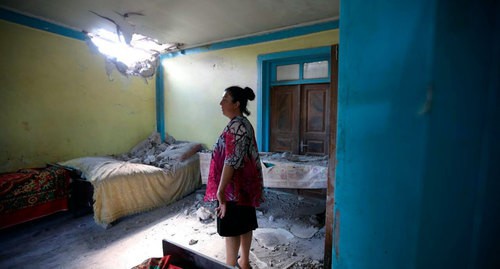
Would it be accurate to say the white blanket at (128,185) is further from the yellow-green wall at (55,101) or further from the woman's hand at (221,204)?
the woman's hand at (221,204)

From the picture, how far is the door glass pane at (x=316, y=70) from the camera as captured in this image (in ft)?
11.3

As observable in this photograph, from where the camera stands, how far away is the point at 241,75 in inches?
158

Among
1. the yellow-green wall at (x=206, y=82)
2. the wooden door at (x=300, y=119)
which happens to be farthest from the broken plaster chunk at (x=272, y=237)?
the yellow-green wall at (x=206, y=82)

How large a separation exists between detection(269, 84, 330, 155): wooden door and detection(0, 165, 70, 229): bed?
10.1 ft

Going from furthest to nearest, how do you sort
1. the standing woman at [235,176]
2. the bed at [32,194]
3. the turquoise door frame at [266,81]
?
the turquoise door frame at [266,81] < the bed at [32,194] < the standing woman at [235,176]

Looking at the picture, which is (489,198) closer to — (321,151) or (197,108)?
(321,151)

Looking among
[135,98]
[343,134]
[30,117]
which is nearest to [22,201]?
[30,117]

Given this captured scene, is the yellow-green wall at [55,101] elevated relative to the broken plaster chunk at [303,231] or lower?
elevated

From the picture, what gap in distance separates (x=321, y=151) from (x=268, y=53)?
5.87ft

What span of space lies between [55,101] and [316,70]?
13.2ft

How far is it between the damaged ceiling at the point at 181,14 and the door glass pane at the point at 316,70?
0.60 meters

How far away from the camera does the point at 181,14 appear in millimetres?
3111

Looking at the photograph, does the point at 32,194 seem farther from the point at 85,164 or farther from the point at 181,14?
the point at 181,14

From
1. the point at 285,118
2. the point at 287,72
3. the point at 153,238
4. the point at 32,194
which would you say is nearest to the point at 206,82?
the point at 287,72
